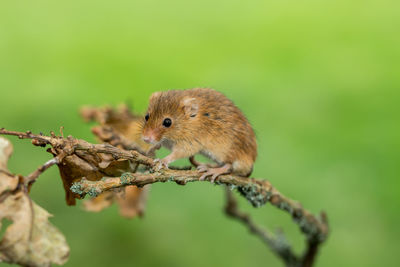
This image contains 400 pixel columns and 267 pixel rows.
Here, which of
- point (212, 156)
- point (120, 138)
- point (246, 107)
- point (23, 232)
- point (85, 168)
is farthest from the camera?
point (246, 107)

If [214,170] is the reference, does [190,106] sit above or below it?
above

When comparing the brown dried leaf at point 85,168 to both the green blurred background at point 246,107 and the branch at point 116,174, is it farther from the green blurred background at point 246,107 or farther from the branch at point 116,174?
the green blurred background at point 246,107

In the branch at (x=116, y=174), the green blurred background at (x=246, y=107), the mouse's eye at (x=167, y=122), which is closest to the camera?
the branch at (x=116, y=174)

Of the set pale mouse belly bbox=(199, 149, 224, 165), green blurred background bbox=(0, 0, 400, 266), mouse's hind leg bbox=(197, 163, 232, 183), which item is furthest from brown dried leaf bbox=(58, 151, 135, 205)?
green blurred background bbox=(0, 0, 400, 266)

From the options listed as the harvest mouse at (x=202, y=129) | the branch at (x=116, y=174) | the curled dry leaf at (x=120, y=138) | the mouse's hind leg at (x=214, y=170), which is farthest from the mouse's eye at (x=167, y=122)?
the branch at (x=116, y=174)

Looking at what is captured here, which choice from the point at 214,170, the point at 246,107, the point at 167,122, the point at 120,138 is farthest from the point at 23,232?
the point at 246,107

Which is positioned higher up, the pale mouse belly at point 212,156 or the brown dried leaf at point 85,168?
the brown dried leaf at point 85,168

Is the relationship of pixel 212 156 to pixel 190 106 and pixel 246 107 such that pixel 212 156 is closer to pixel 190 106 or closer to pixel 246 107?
pixel 190 106
